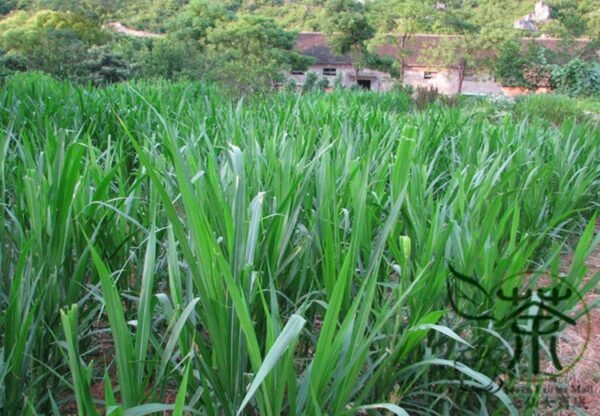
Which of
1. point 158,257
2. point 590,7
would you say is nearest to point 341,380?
point 158,257

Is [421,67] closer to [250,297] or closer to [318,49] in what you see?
[318,49]

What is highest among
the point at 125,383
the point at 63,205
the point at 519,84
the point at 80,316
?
the point at 63,205

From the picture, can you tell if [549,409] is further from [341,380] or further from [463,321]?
[341,380]

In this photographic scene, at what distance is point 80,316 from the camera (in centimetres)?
116

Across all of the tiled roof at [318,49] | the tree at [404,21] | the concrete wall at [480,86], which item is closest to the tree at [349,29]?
the tree at [404,21]

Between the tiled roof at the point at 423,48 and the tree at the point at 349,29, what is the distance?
4.98ft

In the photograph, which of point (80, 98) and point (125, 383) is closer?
point (125, 383)

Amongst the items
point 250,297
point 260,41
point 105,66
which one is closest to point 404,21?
point 260,41

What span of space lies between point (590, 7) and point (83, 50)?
24.6 meters

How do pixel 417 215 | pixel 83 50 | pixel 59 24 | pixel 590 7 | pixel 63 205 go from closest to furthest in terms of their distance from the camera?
1. pixel 63 205
2. pixel 417 215
3. pixel 83 50
4. pixel 59 24
5. pixel 590 7

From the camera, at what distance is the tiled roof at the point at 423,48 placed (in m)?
23.3

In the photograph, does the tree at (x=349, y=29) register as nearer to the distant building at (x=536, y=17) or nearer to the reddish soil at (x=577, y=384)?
the distant building at (x=536, y=17)

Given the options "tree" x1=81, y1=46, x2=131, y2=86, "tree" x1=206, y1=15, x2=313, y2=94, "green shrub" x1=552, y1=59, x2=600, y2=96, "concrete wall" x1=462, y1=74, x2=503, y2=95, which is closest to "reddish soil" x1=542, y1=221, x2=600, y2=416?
"tree" x1=81, y1=46, x2=131, y2=86

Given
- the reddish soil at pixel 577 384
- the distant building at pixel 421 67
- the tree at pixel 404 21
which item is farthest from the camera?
the distant building at pixel 421 67
